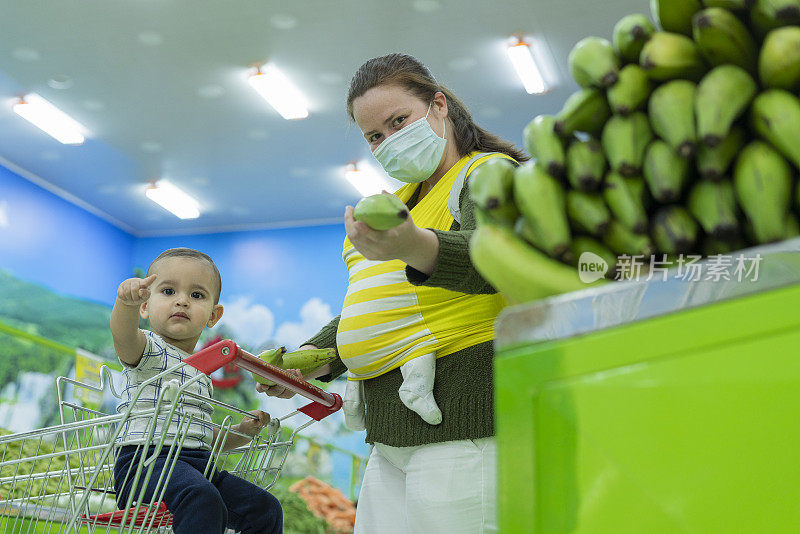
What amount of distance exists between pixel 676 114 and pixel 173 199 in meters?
6.73

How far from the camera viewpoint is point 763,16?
2.06 ft

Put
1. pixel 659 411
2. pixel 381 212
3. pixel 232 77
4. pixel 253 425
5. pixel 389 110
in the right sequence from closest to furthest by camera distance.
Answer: pixel 659 411
pixel 381 212
pixel 389 110
pixel 253 425
pixel 232 77

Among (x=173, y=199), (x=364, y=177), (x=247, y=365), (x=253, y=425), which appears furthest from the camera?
(x=173, y=199)

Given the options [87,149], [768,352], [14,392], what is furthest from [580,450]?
[87,149]

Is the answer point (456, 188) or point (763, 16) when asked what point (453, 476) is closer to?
point (456, 188)

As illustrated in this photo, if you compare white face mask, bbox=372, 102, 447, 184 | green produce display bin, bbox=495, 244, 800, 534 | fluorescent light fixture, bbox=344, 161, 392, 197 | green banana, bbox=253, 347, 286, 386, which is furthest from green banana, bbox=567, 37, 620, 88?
fluorescent light fixture, bbox=344, 161, 392, 197

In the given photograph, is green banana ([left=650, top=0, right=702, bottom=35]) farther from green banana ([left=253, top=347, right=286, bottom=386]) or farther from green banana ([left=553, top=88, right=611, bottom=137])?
green banana ([left=253, top=347, right=286, bottom=386])

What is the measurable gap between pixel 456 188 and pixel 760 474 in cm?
87

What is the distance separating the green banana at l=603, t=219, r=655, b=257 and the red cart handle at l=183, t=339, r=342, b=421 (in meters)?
0.78

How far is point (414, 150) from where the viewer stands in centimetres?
145

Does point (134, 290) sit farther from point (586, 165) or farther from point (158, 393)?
point (586, 165)

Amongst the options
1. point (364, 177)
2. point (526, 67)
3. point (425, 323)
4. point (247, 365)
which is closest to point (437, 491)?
point (425, 323)

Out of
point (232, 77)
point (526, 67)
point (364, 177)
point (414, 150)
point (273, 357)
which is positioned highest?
point (232, 77)

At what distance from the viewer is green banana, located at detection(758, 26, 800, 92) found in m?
0.59
